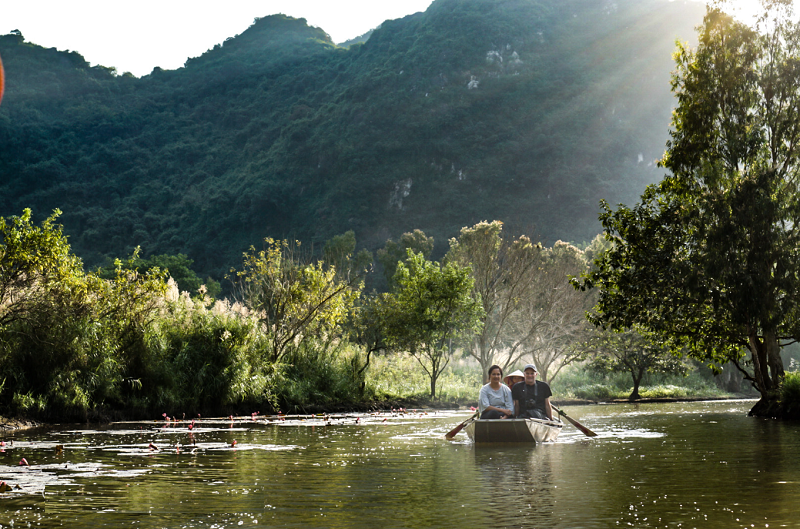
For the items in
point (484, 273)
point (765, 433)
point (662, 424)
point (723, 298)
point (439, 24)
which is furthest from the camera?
point (439, 24)

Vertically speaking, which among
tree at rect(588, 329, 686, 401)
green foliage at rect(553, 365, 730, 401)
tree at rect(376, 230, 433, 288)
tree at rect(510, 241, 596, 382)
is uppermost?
tree at rect(376, 230, 433, 288)

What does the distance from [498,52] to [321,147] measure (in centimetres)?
4761

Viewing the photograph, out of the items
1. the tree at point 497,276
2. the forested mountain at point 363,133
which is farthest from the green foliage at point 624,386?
the forested mountain at point 363,133

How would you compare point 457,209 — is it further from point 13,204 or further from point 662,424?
point 662,424

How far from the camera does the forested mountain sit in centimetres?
12562

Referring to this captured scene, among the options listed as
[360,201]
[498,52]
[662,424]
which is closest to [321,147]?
[360,201]

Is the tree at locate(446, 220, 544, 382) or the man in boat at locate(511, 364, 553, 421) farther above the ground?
the tree at locate(446, 220, 544, 382)

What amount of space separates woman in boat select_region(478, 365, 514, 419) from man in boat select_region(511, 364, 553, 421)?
1.73 ft

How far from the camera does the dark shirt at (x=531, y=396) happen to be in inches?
650

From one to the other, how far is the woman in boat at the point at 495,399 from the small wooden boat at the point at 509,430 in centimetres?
43

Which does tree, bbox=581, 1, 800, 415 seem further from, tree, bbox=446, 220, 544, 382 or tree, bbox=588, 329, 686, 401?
tree, bbox=588, 329, 686, 401

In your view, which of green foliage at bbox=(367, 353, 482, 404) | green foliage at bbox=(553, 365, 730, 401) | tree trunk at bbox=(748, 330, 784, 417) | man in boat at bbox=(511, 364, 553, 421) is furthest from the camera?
green foliage at bbox=(553, 365, 730, 401)

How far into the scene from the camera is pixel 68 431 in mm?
17781

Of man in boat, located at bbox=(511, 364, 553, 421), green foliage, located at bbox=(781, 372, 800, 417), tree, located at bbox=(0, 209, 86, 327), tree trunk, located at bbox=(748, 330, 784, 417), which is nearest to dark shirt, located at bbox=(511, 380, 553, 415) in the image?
man in boat, located at bbox=(511, 364, 553, 421)
